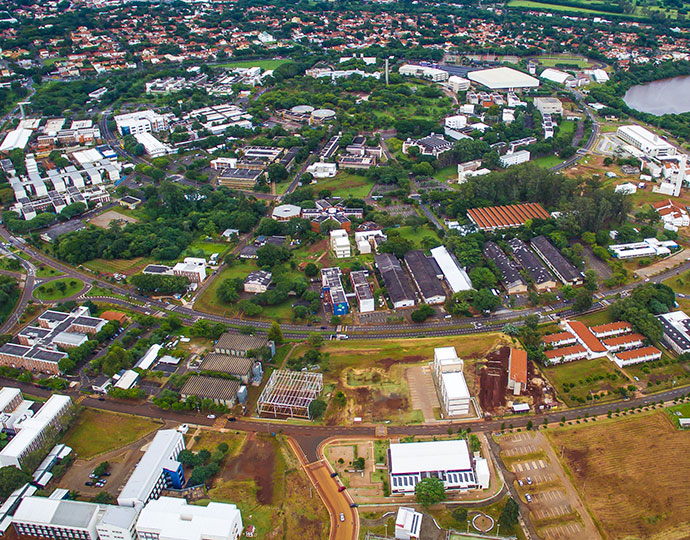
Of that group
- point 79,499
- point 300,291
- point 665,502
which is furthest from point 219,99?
point 665,502

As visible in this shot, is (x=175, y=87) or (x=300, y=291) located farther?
(x=175, y=87)

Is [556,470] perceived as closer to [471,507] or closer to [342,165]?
[471,507]

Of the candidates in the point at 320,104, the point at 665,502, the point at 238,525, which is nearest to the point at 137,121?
the point at 320,104

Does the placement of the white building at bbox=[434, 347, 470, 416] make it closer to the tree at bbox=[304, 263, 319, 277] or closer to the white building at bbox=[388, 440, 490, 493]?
the white building at bbox=[388, 440, 490, 493]

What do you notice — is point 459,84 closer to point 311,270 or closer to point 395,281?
point 395,281

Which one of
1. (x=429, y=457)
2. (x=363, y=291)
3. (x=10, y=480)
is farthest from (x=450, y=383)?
(x=10, y=480)

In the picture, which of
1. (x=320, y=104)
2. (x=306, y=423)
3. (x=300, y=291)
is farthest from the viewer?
(x=320, y=104)

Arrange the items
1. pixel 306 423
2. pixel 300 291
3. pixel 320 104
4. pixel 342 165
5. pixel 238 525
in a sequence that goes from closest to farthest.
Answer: pixel 238 525 < pixel 306 423 < pixel 300 291 < pixel 342 165 < pixel 320 104
